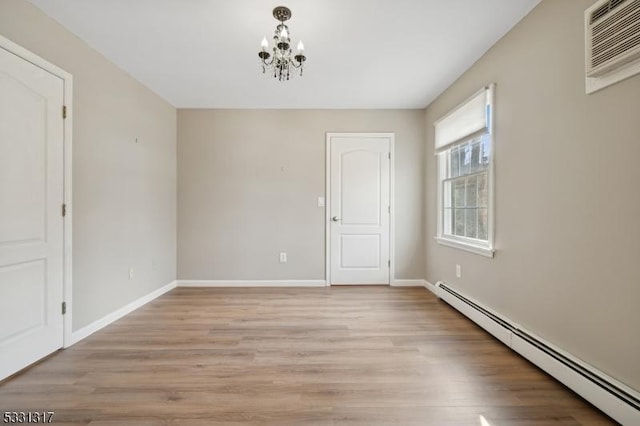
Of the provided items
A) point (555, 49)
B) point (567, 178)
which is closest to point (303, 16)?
point (555, 49)

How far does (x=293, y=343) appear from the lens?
230cm

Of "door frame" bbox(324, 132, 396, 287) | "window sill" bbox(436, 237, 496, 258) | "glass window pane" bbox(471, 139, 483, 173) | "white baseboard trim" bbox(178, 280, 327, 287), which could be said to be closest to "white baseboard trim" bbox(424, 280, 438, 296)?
"door frame" bbox(324, 132, 396, 287)

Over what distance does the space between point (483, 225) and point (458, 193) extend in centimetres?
63

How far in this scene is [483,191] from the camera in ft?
8.99

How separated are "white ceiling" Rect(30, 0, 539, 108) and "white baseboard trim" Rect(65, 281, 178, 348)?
2408mm

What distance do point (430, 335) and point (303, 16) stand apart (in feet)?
8.94

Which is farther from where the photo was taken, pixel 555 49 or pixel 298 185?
pixel 298 185

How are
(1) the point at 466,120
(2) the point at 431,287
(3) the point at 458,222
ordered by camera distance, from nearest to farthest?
(1) the point at 466,120 → (3) the point at 458,222 → (2) the point at 431,287

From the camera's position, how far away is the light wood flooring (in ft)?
4.95

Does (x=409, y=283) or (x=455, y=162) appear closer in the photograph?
(x=455, y=162)

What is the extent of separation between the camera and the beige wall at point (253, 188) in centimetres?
403

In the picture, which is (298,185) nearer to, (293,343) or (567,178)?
(293,343)

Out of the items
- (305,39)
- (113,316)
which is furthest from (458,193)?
(113,316)

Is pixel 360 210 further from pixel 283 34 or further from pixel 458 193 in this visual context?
pixel 283 34
